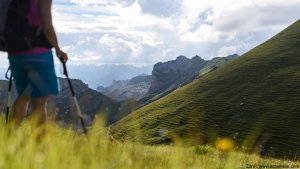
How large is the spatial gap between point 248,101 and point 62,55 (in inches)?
5336

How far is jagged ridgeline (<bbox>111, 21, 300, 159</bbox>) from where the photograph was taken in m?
120

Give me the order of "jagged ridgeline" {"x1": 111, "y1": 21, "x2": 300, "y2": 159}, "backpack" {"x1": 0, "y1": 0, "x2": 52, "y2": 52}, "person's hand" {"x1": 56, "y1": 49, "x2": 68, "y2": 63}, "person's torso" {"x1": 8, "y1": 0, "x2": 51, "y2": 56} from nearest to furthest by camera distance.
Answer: "backpack" {"x1": 0, "y1": 0, "x2": 52, "y2": 52} < "person's torso" {"x1": 8, "y1": 0, "x2": 51, "y2": 56} < "person's hand" {"x1": 56, "y1": 49, "x2": 68, "y2": 63} < "jagged ridgeline" {"x1": 111, "y1": 21, "x2": 300, "y2": 159}

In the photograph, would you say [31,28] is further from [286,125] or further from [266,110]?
[266,110]

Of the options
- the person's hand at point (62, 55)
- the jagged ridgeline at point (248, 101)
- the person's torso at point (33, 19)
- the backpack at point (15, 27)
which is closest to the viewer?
the backpack at point (15, 27)

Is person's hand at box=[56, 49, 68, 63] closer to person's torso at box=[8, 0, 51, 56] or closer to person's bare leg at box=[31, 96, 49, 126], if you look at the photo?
person's torso at box=[8, 0, 51, 56]

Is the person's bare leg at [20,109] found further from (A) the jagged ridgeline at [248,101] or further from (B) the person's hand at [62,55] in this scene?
(A) the jagged ridgeline at [248,101]

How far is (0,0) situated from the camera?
5734 mm

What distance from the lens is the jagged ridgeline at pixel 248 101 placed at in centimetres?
11969

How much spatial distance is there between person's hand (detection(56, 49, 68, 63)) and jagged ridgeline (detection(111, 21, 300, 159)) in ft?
337

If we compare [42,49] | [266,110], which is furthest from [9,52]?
[266,110]

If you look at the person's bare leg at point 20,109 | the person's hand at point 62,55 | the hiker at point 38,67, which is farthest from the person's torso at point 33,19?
the person's bare leg at point 20,109

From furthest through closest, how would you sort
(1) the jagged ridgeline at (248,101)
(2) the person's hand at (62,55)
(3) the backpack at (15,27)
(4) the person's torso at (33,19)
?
(1) the jagged ridgeline at (248,101)
(2) the person's hand at (62,55)
(4) the person's torso at (33,19)
(3) the backpack at (15,27)

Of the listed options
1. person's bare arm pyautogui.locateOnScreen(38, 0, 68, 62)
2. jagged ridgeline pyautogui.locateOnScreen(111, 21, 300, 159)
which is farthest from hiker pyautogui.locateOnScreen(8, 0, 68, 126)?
jagged ridgeline pyautogui.locateOnScreen(111, 21, 300, 159)

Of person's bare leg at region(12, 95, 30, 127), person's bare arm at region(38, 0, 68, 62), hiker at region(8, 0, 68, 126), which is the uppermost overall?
person's bare arm at region(38, 0, 68, 62)
